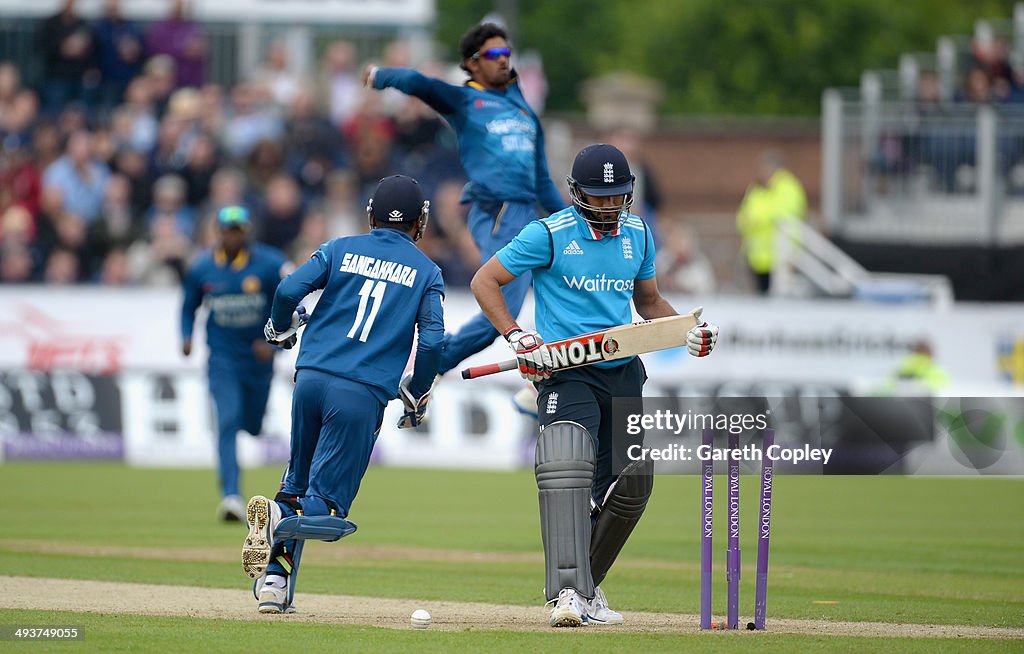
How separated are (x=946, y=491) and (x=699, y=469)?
525 inches

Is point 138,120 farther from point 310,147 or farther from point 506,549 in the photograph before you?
point 506,549

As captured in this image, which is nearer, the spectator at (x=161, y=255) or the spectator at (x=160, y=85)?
the spectator at (x=161, y=255)

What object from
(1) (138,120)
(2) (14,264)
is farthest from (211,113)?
(2) (14,264)

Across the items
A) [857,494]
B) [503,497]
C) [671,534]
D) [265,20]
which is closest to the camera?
[671,534]

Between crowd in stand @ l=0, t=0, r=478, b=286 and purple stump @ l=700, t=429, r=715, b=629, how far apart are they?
1558cm

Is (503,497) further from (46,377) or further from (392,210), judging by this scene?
(392,210)

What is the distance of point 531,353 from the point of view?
29.3 ft

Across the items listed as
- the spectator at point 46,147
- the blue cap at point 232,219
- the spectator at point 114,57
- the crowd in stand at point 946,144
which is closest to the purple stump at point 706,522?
the blue cap at point 232,219

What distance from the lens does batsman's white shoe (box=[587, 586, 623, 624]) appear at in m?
9.15

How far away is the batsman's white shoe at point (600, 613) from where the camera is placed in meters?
9.15

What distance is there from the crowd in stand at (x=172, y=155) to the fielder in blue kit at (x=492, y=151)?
472 inches

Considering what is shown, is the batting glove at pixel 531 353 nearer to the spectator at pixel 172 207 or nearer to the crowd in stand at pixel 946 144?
the spectator at pixel 172 207

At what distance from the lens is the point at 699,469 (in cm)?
855

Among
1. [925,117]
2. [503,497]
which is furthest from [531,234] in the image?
[925,117]
